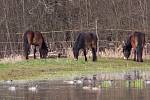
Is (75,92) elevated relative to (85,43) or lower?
lower

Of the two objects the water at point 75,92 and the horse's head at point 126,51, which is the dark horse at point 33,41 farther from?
the water at point 75,92

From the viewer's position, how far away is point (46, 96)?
15.8 m

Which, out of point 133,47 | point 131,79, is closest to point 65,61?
point 133,47

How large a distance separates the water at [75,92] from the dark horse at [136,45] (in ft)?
42.5

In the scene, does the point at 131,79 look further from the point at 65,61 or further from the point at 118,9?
the point at 118,9

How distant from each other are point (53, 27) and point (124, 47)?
34.1ft

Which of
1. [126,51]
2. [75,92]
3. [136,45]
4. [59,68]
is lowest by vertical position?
[59,68]

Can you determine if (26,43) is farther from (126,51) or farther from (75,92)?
(75,92)

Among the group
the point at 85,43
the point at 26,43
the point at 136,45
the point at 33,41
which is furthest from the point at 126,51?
the point at 26,43

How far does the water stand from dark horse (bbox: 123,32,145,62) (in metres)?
13.0

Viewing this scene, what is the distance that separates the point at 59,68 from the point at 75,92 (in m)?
10.5

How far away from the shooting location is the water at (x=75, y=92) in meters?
15.2

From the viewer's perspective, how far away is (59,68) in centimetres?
2720

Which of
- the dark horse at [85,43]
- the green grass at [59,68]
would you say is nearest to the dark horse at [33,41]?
the dark horse at [85,43]
